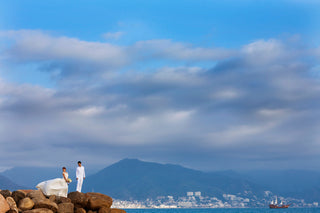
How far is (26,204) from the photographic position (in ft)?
103

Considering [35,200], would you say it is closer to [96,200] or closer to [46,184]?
[46,184]

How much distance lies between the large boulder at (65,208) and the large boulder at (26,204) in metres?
1.94

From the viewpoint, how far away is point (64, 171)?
35.5 meters

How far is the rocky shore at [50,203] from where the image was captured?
3106cm

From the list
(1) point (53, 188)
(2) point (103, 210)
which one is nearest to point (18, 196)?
(1) point (53, 188)

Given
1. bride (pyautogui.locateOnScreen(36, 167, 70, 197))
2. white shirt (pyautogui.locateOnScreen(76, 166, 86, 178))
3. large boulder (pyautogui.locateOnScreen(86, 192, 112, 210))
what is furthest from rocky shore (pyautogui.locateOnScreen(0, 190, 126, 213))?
white shirt (pyautogui.locateOnScreen(76, 166, 86, 178))

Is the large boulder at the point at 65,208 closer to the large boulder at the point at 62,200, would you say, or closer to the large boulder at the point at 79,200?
the large boulder at the point at 62,200

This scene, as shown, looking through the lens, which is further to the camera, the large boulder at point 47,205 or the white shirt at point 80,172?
the white shirt at point 80,172

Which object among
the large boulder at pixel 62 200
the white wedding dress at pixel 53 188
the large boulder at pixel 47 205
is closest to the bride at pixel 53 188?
the white wedding dress at pixel 53 188

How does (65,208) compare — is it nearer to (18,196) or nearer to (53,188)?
(53,188)

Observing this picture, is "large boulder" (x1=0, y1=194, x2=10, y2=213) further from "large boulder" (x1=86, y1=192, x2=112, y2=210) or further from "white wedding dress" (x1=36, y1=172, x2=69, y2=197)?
"large boulder" (x1=86, y1=192, x2=112, y2=210)

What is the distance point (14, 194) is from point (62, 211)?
3.89 m

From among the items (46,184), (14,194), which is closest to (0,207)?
(14,194)

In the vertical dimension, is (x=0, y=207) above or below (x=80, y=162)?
below
